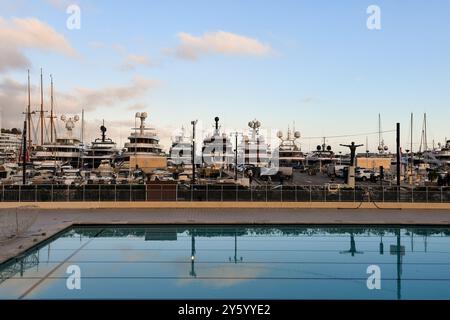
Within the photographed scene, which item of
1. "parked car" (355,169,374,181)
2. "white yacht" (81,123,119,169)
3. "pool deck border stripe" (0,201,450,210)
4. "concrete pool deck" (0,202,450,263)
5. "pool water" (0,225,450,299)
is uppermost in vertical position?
"white yacht" (81,123,119,169)

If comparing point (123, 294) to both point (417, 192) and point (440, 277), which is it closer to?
point (440, 277)

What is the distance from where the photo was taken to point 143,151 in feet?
284

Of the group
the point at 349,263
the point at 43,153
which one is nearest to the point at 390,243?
the point at 349,263

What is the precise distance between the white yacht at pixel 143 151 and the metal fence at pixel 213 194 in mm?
49453

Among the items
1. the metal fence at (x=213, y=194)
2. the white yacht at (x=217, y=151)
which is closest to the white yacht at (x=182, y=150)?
the white yacht at (x=217, y=151)

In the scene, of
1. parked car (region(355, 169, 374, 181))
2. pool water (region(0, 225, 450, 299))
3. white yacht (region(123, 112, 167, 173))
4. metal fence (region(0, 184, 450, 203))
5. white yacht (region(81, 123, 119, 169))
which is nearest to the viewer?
pool water (region(0, 225, 450, 299))

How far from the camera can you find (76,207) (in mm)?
29750

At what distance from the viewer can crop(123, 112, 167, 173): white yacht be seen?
82688 mm

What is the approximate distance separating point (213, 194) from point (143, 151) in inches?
2296

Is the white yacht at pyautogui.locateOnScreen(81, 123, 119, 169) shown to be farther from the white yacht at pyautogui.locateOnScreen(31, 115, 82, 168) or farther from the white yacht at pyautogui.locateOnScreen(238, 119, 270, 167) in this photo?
the white yacht at pyautogui.locateOnScreen(238, 119, 270, 167)

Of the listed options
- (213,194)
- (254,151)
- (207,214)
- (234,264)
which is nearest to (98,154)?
(254,151)

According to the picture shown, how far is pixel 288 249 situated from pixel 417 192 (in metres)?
15.7

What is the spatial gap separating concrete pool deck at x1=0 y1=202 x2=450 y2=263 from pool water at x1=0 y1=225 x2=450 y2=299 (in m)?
0.69

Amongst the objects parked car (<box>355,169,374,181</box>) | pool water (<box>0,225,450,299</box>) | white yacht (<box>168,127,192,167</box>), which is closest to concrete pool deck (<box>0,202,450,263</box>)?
pool water (<box>0,225,450,299</box>)
